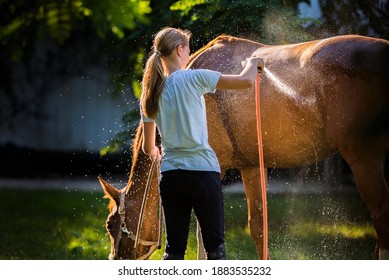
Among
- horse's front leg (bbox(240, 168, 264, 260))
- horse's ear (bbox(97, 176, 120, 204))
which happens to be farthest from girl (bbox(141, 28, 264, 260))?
horse's front leg (bbox(240, 168, 264, 260))

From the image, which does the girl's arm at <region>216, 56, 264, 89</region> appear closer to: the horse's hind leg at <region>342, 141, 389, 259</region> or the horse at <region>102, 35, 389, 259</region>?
the horse at <region>102, 35, 389, 259</region>

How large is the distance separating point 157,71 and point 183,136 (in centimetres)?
28

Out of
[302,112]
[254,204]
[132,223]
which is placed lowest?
[254,204]

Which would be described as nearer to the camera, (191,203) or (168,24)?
(191,203)

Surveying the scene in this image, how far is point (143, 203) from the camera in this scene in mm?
3768

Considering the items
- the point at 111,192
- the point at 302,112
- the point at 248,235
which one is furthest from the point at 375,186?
the point at 248,235

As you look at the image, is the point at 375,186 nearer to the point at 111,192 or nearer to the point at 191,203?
the point at 191,203

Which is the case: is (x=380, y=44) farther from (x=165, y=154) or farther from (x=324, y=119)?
(x=165, y=154)

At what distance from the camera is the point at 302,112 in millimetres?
3850

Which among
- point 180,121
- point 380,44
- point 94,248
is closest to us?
point 180,121

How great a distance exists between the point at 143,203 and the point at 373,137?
1436 mm

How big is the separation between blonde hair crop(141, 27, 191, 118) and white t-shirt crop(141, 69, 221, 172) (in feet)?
0.09

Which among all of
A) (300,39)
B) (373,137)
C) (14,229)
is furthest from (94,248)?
(373,137)

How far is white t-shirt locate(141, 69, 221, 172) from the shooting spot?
9.89ft
